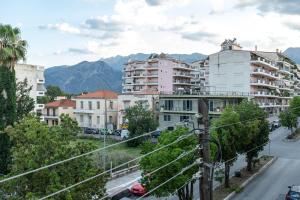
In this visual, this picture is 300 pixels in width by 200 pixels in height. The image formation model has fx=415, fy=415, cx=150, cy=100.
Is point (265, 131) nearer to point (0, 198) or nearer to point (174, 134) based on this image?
point (174, 134)

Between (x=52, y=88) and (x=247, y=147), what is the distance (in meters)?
91.7

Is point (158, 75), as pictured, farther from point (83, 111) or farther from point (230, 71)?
point (83, 111)

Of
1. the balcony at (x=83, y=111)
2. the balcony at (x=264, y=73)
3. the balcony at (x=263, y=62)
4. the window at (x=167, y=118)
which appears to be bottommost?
the window at (x=167, y=118)

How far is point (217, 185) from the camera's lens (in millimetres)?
31531

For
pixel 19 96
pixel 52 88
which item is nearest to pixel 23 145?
pixel 19 96

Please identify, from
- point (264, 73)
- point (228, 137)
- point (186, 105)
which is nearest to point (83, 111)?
point (186, 105)

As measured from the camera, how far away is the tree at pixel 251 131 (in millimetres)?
31500

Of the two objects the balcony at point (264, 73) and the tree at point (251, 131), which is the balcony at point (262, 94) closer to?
the balcony at point (264, 73)

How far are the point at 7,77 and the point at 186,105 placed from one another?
3290 cm

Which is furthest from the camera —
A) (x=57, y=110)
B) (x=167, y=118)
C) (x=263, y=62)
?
(x=57, y=110)

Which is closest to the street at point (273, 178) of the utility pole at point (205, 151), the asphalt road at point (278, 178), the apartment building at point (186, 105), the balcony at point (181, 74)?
the asphalt road at point (278, 178)

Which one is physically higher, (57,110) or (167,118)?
(57,110)

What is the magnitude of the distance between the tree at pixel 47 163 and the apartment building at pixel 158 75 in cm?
8486

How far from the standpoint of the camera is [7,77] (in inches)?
1415
